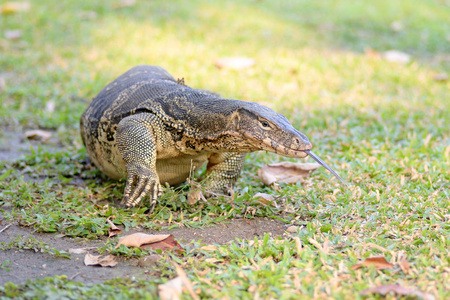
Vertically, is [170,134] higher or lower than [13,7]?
lower

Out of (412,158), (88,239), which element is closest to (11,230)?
(88,239)

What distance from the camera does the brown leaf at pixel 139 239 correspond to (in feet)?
9.72

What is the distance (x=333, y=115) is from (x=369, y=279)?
3308 mm

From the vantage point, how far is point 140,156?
3553 mm

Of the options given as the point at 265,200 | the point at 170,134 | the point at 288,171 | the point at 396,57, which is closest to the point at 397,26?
the point at 396,57

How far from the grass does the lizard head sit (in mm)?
505

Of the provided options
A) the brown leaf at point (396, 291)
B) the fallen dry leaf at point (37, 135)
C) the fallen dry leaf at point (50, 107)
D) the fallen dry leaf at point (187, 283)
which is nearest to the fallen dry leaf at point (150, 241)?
the fallen dry leaf at point (187, 283)

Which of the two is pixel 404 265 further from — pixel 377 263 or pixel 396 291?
pixel 396 291

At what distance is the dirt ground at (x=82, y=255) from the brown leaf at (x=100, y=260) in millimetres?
24

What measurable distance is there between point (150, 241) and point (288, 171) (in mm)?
1521

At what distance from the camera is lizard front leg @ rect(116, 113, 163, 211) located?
352 cm

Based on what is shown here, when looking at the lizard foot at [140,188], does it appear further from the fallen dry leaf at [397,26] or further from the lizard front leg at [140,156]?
the fallen dry leaf at [397,26]

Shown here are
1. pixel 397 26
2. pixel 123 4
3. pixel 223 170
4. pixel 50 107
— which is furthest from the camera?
pixel 123 4

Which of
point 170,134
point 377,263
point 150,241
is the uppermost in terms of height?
point 170,134
